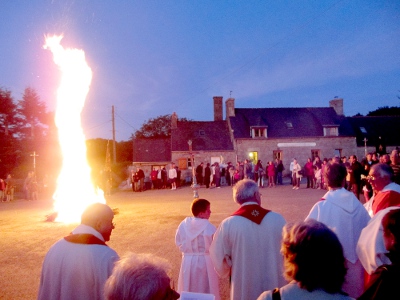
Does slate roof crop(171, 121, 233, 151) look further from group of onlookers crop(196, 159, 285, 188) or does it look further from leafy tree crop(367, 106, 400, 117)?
leafy tree crop(367, 106, 400, 117)

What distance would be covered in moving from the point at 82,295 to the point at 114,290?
4.45ft

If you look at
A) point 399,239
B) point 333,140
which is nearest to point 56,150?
point 333,140

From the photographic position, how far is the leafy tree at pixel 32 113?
4431 cm

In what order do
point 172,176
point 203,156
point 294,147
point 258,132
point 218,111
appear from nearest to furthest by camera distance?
point 172,176 < point 203,156 < point 294,147 < point 258,132 < point 218,111

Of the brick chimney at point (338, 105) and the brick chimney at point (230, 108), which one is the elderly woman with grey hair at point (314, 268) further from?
the brick chimney at point (338, 105)

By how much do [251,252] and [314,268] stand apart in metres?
1.74

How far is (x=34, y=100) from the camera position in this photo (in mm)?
45250

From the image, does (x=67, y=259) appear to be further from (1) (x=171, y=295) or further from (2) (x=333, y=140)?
(2) (x=333, y=140)

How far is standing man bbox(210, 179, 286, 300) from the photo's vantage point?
12.6ft

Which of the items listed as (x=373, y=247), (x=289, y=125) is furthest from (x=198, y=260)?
(x=289, y=125)

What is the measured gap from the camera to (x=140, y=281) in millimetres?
2086

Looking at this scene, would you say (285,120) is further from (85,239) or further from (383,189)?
(85,239)

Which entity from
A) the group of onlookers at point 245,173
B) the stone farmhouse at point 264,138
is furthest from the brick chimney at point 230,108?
the group of onlookers at point 245,173

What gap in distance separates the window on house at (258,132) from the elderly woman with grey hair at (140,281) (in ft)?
136
